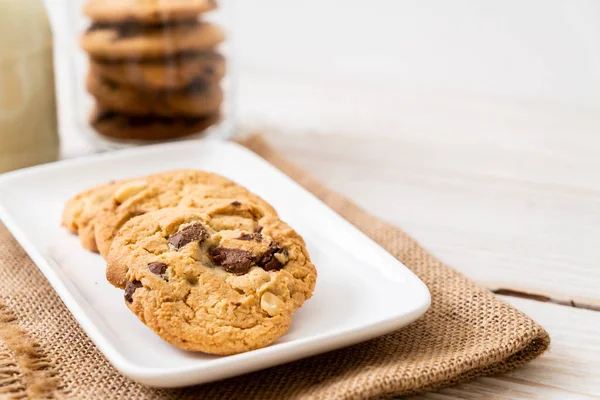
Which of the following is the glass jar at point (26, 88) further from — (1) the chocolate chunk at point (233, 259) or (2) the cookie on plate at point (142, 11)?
(1) the chocolate chunk at point (233, 259)

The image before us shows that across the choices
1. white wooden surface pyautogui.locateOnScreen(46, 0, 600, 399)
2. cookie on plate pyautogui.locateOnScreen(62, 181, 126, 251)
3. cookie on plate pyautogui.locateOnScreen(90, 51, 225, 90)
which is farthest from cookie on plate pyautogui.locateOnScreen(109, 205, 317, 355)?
cookie on plate pyautogui.locateOnScreen(90, 51, 225, 90)

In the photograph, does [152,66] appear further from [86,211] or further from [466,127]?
[466,127]

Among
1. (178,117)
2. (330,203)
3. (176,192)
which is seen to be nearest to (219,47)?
(178,117)

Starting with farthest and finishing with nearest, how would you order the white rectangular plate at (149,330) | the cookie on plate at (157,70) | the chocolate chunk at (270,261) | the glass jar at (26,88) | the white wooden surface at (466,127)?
the cookie on plate at (157,70), the glass jar at (26,88), the white wooden surface at (466,127), the chocolate chunk at (270,261), the white rectangular plate at (149,330)

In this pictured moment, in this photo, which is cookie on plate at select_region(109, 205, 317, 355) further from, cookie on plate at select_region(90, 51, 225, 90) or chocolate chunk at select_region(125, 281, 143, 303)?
cookie on plate at select_region(90, 51, 225, 90)

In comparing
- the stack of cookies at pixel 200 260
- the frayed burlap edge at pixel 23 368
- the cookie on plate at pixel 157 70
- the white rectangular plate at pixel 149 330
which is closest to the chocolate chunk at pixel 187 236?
the stack of cookies at pixel 200 260

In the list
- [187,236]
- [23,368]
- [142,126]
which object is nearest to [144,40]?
[142,126]
